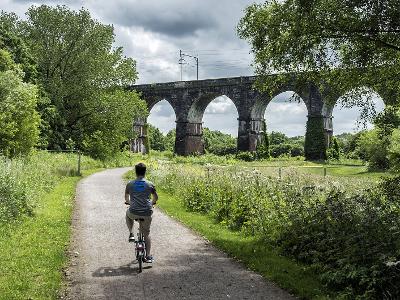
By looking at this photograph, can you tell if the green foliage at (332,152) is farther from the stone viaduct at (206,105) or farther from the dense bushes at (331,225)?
the dense bushes at (331,225)

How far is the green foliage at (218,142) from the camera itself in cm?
11074

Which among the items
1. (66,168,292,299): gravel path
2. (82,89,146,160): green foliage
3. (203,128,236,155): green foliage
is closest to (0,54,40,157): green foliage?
(82,89,146,160): green foliage

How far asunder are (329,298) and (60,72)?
44.9 m

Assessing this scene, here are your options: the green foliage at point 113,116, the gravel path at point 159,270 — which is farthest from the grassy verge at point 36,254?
the green foliage at point 113,116

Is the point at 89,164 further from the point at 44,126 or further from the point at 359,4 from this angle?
the point at 359,4

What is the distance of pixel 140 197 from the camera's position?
8508mm

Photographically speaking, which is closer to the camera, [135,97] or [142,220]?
[142,220]

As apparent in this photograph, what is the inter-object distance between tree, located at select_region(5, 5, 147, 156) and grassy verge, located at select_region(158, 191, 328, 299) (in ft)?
110

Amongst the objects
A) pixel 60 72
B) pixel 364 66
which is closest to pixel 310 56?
pixel 364 66

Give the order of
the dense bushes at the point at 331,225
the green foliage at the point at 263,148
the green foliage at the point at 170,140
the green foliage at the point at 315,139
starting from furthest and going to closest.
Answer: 1. the green foliage at the point at 170,140
2. the green foliage at the point at 263,148
3. the green foliage at the point at 315,139
4. the dense bushes at the point at 331,225

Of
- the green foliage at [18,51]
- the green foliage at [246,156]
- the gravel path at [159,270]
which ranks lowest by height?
the gravel path at [159,270]

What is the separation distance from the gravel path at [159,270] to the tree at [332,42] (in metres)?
5.06

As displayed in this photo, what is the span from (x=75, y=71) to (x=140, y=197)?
1652 inches

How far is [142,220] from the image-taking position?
8.51 metres
